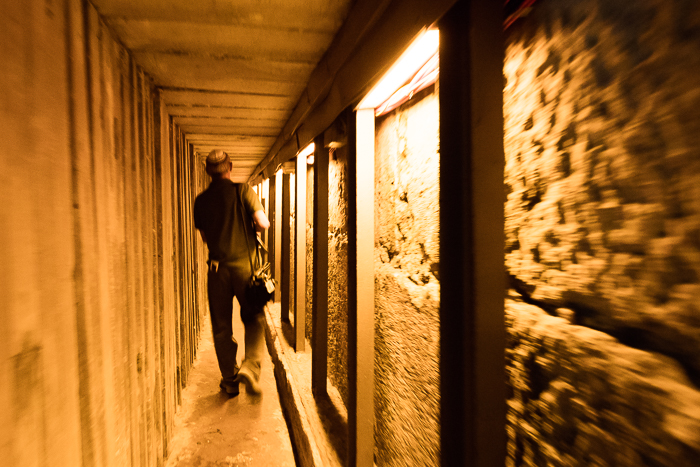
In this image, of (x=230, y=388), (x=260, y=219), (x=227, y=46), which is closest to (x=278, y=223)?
(x=260, y=219)

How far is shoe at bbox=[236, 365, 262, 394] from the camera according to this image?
10.2ft

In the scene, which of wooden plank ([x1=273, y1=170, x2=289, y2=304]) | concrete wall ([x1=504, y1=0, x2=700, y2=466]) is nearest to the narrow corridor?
concrete wall ([x1=504, y1=0, x2=700, y2=466])

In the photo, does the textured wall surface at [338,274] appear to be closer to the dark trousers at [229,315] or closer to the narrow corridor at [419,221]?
the narrow corridor at [419,221]

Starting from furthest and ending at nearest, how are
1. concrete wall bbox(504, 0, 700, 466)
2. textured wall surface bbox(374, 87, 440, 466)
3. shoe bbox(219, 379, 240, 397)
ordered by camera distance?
1. shoe bbox(219, 379, 240, 397)
2. textured wall surface bbox(374, 87, 440, 466)
3. concrete wall bbox(504, 0, 700, 466)

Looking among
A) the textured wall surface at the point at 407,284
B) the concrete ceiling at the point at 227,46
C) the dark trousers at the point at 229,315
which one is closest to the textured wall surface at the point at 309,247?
the dark trousers at the point at 229,315

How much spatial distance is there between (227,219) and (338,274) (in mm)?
1107

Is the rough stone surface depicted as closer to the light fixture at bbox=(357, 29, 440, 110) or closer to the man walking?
the light fixture at bbox=(357, 29, 440, 110)

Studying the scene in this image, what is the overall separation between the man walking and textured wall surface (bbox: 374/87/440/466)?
4.78ft

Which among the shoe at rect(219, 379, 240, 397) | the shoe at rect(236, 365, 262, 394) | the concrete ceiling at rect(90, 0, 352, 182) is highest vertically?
the concrete ceiling at rect(90, 0, 352, 182)

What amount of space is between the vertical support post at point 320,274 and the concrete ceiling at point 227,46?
0.63 m

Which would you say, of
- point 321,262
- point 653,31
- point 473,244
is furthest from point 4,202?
point 321,262

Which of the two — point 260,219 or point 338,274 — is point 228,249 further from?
point 338,274

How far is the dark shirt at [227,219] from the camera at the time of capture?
10.0ft

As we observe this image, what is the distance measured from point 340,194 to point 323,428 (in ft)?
→ 5.78
